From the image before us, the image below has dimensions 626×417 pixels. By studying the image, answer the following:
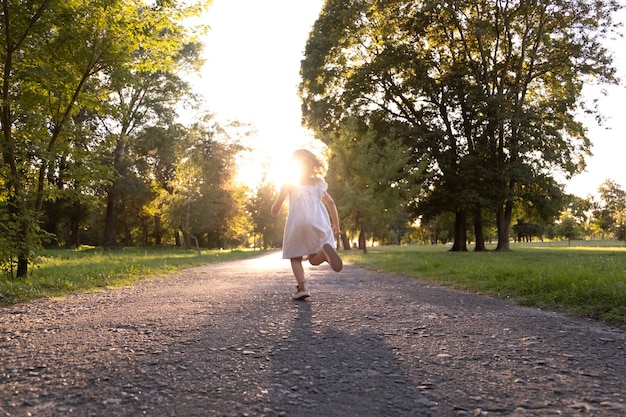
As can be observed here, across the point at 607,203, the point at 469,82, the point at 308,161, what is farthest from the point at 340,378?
the point at 607,203

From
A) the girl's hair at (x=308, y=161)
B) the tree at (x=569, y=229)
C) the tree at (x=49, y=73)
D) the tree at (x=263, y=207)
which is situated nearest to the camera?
the girl's hair at (x=308, y=161)

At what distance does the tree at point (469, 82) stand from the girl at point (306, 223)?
62.9 ft

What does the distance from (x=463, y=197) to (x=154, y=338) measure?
76.2 feet

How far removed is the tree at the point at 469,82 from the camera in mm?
23781

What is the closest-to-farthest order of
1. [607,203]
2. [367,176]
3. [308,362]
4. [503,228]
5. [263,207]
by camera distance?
[308,362] < [367,176] < [503,228] < [263,207] < [607,203]

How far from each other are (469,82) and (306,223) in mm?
23344

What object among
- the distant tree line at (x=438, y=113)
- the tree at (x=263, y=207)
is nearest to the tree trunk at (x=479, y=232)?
the distant tree line at (x=438, y=113)

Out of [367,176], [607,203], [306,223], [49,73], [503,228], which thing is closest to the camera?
[306,223]

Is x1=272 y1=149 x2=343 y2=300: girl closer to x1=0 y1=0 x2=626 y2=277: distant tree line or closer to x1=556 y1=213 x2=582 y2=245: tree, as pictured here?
x1=0 y1=0 x2=626 y2=277: distant tree line

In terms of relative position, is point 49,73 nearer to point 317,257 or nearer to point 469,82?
point 317,257

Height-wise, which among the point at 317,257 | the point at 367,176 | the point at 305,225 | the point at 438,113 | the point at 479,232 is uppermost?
the point at 438,113

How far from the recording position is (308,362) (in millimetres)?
2924

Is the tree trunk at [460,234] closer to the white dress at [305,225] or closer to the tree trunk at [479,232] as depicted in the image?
the tree trunk at [479,232]

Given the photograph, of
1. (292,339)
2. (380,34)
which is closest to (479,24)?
(380,34)
